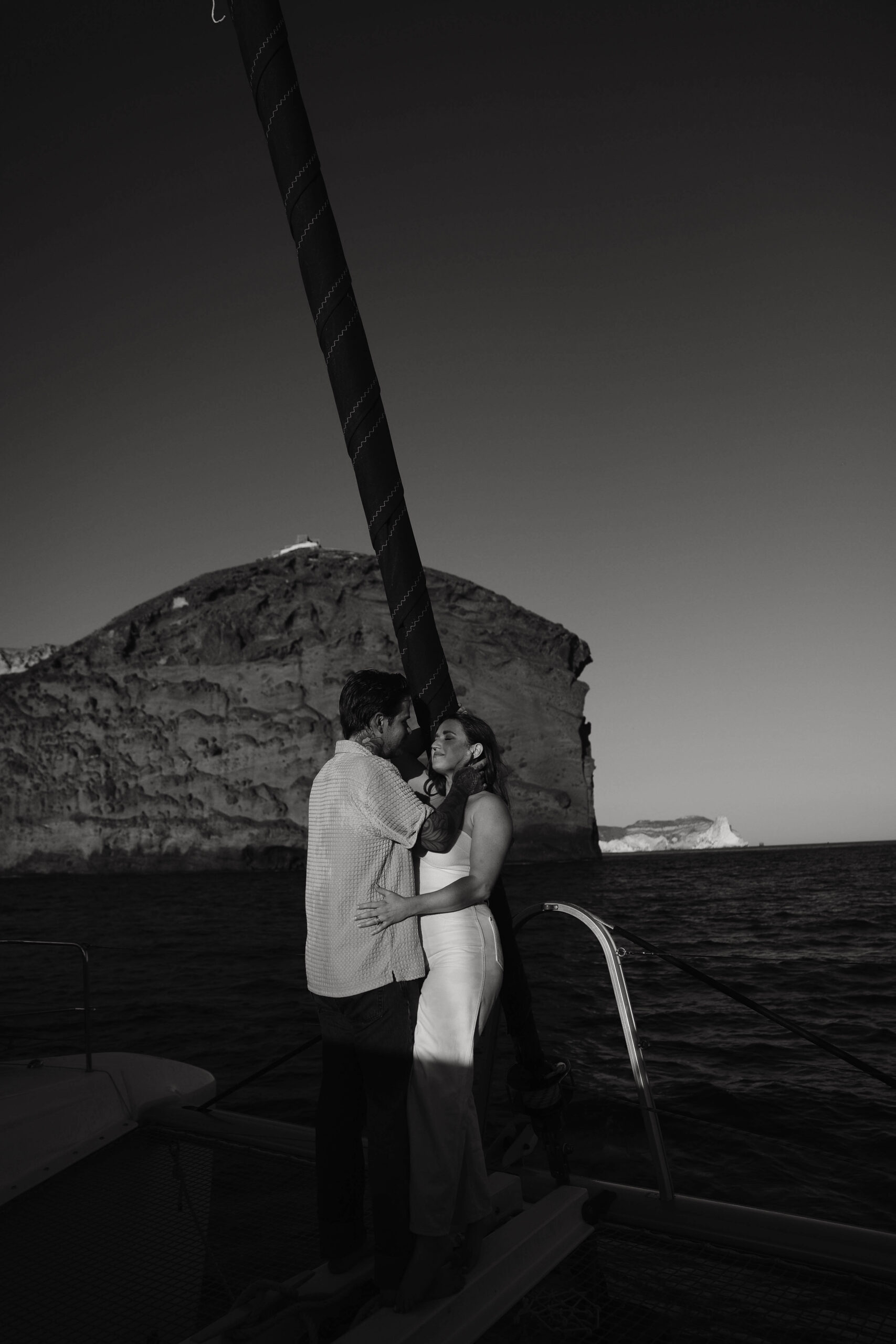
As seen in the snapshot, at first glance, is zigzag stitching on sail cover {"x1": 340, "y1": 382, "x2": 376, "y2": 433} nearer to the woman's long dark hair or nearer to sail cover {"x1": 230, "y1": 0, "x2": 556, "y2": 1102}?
sail cover {"x1": 230, "y1": 0, "x2": 556, "y2": 1102}

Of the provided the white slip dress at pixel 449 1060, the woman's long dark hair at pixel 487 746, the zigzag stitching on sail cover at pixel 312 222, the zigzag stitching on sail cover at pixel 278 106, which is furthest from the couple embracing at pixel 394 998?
the zigzag stitching on sail cover at pixel 278 106

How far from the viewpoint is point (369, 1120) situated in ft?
8.00

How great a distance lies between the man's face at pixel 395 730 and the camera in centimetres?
266

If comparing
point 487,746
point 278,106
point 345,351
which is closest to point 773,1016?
point 487,746

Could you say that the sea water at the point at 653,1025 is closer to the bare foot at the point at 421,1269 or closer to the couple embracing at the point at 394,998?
the couple embracing at the point at 394,998

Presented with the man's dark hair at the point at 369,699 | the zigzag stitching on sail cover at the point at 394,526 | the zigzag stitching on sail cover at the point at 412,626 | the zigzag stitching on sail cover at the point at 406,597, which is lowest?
the man's dark hair at the point at 369,699

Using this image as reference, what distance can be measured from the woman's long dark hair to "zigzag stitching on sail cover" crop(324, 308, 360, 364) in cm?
124

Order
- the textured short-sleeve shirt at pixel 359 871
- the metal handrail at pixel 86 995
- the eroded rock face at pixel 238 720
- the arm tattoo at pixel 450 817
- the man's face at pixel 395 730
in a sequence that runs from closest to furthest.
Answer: the textured short-sleeve shirt at pixel 359 871 < the arm tattoo at pixel 450 817 < the man's face at pixel 395 730 < the metal handrail at pixel 86 995 < the eroded rock face at pixel 238 720

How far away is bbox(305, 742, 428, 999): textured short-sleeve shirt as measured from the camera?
8.02 feet

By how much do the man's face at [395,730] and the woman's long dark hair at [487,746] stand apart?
26cm

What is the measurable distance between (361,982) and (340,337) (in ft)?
6.50

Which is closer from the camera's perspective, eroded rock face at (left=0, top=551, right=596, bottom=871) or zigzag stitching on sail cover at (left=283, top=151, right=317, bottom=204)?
zigzag stitching on sail cover at (left=283, top=151, right=317, bottom=204)

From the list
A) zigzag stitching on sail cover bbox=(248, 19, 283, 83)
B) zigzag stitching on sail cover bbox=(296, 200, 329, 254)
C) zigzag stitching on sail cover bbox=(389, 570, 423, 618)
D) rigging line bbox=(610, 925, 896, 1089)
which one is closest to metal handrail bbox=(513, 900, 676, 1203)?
rigging line bbox=(610, 925, 896, 1089)

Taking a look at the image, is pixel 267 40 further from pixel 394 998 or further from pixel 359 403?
pixel 394 998
